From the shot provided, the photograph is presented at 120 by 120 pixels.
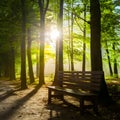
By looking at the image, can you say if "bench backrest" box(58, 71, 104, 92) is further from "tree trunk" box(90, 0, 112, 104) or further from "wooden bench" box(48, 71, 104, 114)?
"tree trunk" box(90, 0, 112, 104)

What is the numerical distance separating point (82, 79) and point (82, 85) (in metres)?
0.23

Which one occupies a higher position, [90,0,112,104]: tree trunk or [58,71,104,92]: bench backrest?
[90,0,112,104]: tree trunk

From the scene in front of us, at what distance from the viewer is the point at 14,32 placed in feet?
89.1

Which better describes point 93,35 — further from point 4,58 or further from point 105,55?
point 4,58

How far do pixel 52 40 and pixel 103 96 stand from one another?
66.4 ft

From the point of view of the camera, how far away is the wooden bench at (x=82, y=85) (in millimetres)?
9875

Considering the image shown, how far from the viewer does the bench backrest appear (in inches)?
405

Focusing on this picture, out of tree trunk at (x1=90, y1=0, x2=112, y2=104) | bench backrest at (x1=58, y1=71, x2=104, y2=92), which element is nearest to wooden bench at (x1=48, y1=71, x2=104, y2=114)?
bench backrest at (x1=58, y1=71, x2=104, y2=92)

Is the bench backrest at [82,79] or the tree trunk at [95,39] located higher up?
the tree trunk at [95,39]

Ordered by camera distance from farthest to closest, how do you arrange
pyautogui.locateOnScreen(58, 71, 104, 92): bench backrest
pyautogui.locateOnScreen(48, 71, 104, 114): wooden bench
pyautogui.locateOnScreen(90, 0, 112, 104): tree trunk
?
pyautogui.locateOnScreen(90, 0, 112, 104): tree trunk
pyautogui.locateOnScreen(58, 71, 104, 92): bench backrest
pyautogui.locateOnScreen(48, 71, 104, 114): wooden bench

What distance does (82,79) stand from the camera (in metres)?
11.6

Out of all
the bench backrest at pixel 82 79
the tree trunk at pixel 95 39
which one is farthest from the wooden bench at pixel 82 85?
the tree trunk at pixel 95 39

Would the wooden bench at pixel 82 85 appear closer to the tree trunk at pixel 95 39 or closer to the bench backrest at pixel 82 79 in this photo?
the bench backrest at pixel 82 79

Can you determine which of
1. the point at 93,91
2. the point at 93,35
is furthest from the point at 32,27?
the point at 93,91
